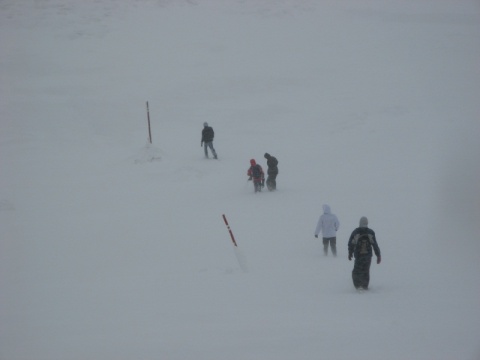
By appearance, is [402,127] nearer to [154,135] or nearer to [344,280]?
[154,135]

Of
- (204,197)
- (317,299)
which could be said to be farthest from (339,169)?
(317,299)

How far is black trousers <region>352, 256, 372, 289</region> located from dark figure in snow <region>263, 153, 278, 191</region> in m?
7.38

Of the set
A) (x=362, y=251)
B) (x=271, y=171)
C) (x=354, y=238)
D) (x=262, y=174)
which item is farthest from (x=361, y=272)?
(x=262, y=174)

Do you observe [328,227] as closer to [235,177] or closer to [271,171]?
[271,171]

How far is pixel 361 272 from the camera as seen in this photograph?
28.2 ft

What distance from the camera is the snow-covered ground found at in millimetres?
7293

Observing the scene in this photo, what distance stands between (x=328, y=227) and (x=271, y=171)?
5.43 meters

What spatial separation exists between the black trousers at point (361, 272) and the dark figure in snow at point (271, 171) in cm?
738

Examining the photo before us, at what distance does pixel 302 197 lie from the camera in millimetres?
16234

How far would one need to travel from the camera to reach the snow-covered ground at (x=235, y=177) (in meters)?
7.29

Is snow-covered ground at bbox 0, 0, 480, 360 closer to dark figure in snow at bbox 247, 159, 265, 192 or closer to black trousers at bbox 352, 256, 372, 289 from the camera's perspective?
black trousers at bbox 352, 256, 372, 289

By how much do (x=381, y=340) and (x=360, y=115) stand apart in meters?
20.7

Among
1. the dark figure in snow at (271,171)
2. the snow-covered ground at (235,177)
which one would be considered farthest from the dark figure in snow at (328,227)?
the dark figure in snow at (271,171)

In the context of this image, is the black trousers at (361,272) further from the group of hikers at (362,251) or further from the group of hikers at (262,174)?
the group of hikers at (262,174)
